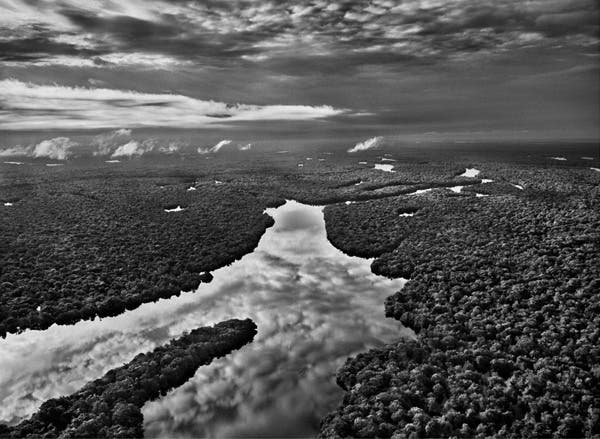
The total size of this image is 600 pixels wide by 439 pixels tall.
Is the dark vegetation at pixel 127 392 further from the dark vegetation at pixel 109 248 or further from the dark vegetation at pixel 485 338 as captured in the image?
the dark vegetation at pixel 109 248

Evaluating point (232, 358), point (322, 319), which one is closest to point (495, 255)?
point (322, 319)

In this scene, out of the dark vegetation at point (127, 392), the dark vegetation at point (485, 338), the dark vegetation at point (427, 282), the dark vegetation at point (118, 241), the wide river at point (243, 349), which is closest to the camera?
the dark vegetation at point (485, 338)

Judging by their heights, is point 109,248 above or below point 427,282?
below

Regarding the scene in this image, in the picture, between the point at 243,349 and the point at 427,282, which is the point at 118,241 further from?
the point at 427,282

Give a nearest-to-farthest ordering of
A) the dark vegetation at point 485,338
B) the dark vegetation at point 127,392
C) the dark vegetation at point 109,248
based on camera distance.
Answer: the dark vegetation at point 485,338, the dark vegetation at point 127,392, the dark vegetation at point 109,248

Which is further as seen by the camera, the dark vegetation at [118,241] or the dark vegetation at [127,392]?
the dark vegetation at [118,241]

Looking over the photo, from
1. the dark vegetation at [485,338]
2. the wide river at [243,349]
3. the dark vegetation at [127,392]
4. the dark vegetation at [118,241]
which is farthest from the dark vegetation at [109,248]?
the dark vegetation at [485,338]

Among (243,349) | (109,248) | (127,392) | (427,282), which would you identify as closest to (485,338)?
(427,282)

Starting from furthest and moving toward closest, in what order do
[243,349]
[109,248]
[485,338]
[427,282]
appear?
[109,248] < [427,282] < [243,349] < [485,338]
